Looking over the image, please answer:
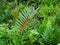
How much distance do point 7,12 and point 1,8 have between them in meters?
0.22

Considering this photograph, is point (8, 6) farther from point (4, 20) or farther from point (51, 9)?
point (51, 9)

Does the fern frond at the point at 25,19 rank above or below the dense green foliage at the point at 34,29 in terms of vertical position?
above

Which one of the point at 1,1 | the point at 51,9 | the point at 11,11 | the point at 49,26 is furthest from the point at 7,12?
the point at 49,26

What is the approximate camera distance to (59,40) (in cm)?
360

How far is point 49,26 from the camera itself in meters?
3.63

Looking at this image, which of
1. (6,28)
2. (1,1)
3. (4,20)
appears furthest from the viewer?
(1,1)

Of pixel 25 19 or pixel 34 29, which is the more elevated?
pixel 25 19

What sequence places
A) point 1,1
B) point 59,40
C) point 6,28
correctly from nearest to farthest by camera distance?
point 59,40, point 6,28, point 1,1

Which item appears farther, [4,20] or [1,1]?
[1,1]

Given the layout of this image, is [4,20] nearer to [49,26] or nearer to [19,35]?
[19,35]

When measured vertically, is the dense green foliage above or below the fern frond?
below

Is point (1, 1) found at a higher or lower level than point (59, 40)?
higher

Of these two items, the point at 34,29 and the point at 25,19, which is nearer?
the point at 25,19

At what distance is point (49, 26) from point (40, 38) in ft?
0.85
